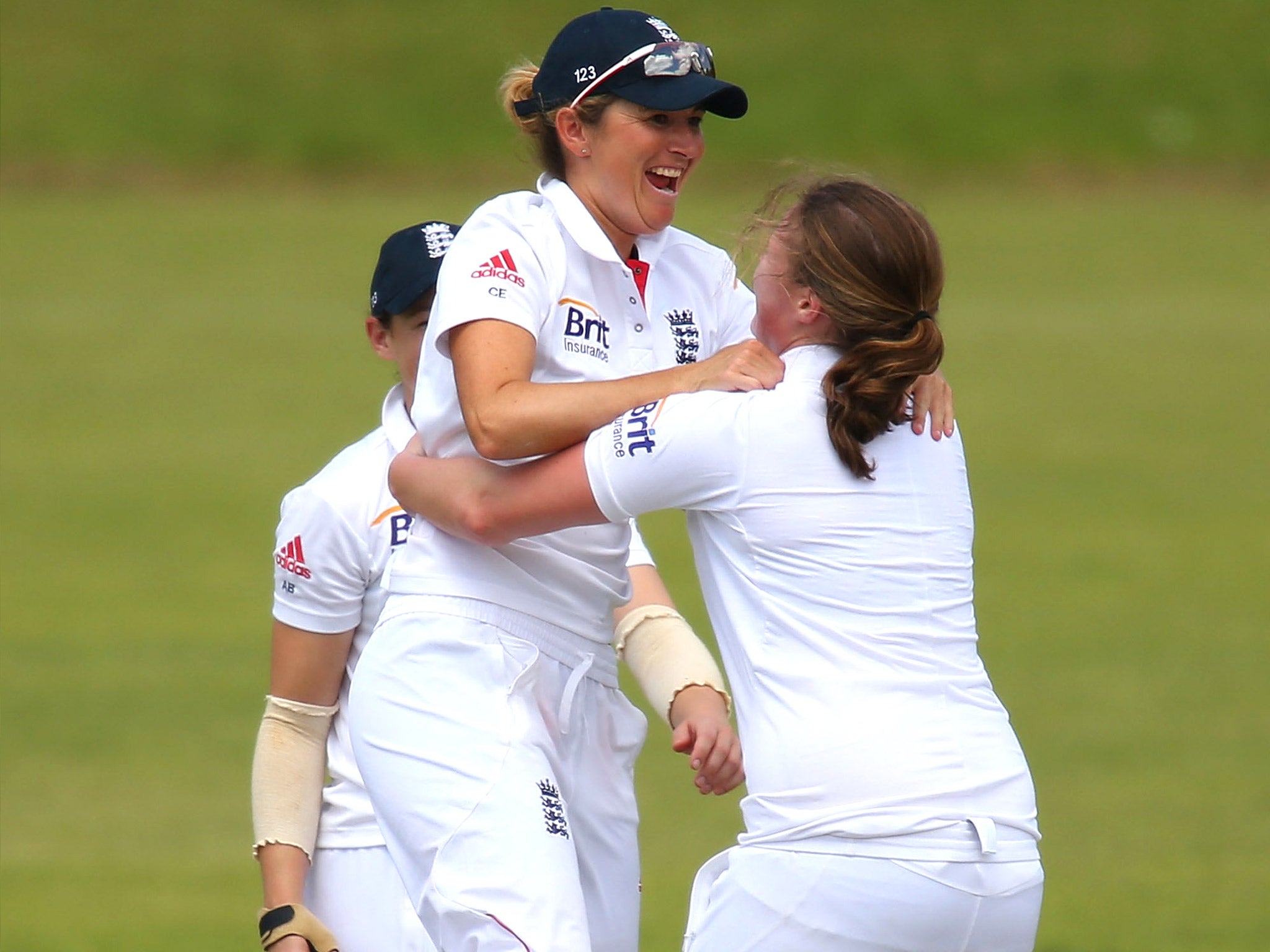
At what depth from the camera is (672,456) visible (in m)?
3.11

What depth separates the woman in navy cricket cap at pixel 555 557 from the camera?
330cm

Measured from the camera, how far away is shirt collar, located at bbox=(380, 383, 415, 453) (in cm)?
397

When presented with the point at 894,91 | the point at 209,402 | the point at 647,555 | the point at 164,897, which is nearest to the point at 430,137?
the point at 894,91

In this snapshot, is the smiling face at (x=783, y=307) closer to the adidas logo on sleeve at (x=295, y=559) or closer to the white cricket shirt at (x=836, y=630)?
the white cricket shirt at (x=836, y=630)

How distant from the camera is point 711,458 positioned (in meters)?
3.08

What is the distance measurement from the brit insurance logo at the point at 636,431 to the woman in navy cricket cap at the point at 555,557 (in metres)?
0.01

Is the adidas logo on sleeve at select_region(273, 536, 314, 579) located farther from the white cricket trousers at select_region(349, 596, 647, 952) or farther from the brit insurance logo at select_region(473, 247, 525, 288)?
the brit insurance logo at select_region(473, 247, 525, 288)

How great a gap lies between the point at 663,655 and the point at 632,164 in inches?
40.2

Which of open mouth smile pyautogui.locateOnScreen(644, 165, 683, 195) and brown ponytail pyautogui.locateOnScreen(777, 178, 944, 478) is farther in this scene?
open mouth smile pyautogui.locateOnScreen(644, 165, 683, 195)

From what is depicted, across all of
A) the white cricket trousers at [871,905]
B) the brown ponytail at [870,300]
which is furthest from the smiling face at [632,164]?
the white cricket trousers at [871,905]

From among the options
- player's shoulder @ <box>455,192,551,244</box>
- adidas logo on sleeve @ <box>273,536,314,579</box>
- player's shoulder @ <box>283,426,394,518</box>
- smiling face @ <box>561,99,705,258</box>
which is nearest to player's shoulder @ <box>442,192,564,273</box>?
player's shoulder @ <box>455,192,551,244</box>

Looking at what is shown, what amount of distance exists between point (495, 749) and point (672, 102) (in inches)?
47.6

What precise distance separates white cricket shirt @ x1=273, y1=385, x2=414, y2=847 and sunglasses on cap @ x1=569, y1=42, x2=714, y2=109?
820mm

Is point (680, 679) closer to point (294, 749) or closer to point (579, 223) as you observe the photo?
Result: point (294, 749)
